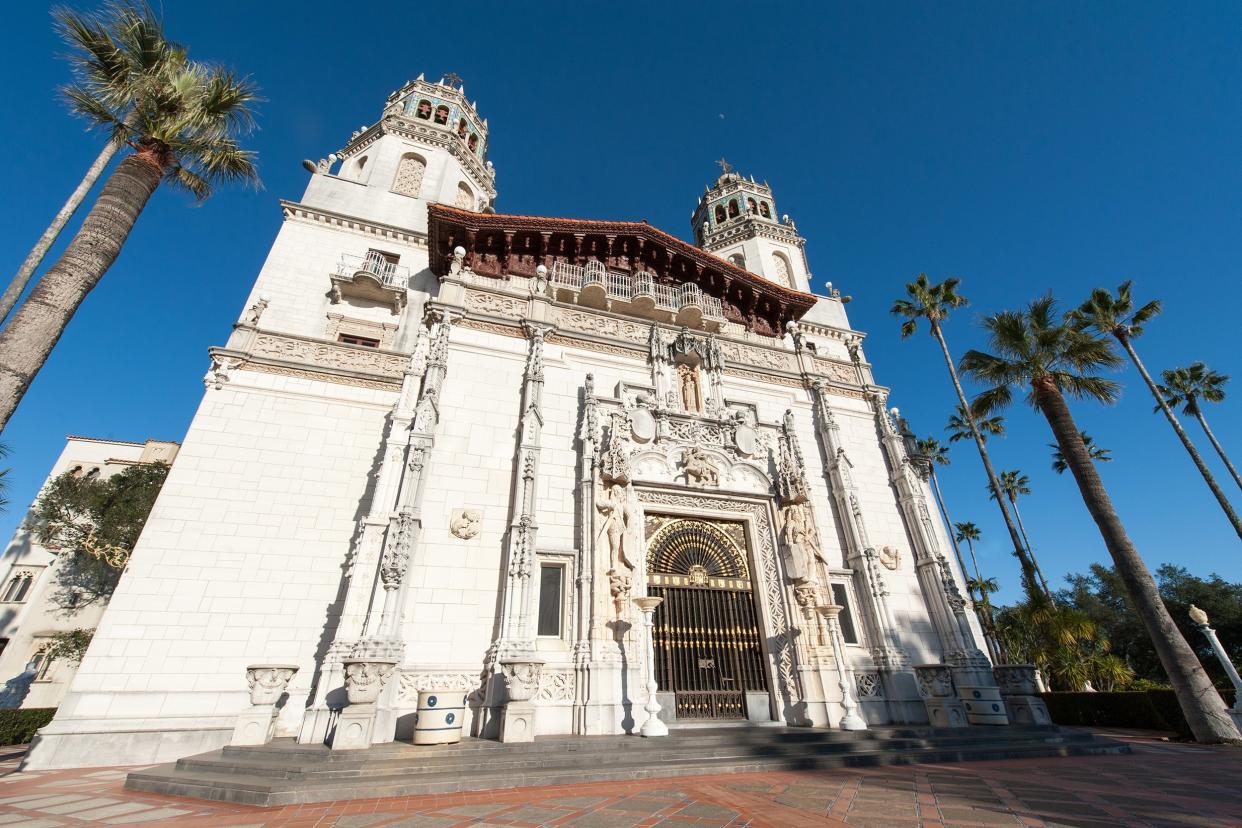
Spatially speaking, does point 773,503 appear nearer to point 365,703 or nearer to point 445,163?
point 365,703

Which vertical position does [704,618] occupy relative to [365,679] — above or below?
above

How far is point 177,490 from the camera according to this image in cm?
1084

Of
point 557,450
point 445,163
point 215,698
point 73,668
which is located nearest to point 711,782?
point 557,450

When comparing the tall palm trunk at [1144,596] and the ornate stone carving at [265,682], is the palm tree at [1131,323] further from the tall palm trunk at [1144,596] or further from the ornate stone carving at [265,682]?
the ornate stone carving at [265,682]

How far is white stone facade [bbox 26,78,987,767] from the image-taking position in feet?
31.2

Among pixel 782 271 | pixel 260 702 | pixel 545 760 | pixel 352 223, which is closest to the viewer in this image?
pixel 545 760

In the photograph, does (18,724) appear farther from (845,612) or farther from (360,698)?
(845,612)

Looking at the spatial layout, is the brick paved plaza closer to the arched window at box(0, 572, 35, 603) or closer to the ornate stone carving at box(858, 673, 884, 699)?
the ornate stone carving at box(858, 673, 884, 699)

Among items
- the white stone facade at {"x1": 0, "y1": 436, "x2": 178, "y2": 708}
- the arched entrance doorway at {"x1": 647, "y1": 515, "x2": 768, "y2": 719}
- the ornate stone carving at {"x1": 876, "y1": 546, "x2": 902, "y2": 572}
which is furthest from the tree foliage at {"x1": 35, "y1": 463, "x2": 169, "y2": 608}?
the ornate stone carving at {"x1": 876, "y1": 546, "x2": 902, "y2": 572}

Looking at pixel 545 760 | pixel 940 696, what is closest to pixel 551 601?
pixel 545 760

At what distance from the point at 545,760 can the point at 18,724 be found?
61.0 ft

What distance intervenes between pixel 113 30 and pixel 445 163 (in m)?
13.2

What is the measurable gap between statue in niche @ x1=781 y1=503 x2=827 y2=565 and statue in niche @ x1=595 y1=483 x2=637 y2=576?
407cm

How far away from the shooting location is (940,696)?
1144 cm
